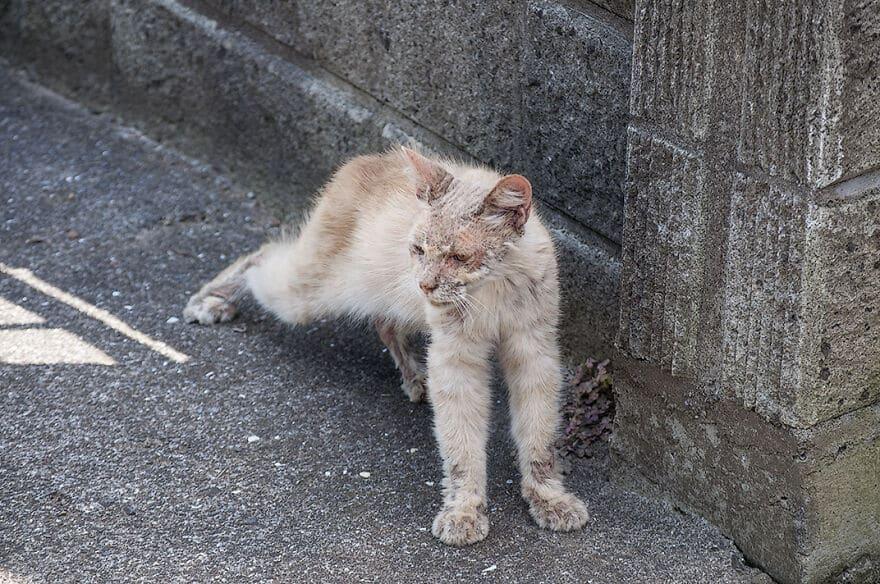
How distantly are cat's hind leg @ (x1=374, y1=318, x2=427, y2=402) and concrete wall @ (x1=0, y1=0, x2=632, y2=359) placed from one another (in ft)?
1.85

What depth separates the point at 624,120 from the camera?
3.79 metres

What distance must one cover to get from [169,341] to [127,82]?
2.19 meters

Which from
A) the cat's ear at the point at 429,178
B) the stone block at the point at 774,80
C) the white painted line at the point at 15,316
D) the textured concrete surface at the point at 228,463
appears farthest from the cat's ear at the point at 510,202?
the white painted line at the point at 15,316

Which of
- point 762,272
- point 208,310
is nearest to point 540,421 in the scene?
point 762,272

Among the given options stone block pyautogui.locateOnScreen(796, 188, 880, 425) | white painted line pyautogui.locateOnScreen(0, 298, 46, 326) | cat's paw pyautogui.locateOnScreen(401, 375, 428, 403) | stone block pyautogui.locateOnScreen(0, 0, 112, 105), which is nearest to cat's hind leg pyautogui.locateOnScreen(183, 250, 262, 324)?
white painted line pyautogui.locateOnScreen(0, 298, 46, 326)

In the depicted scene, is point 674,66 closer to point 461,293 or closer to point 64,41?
point 461,293

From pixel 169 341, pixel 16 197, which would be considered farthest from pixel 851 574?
pixel 16 197

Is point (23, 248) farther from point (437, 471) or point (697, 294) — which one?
point (697, 294)

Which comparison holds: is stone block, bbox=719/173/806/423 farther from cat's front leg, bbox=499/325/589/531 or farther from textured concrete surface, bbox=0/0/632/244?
textured concrete surface, bbox=0/0/632/244

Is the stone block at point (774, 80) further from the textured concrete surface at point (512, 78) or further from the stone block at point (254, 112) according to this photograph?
the stone block at point (254, 112)

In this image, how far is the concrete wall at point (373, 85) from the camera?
395 cm

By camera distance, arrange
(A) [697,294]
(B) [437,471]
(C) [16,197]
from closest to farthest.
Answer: (A) [697,294] < (B) [437,471] < (C) [16,197]

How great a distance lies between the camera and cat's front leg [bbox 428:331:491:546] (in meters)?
3.63

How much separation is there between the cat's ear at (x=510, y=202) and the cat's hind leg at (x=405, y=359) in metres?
1.13
